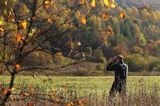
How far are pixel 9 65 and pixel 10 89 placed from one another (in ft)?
0.80

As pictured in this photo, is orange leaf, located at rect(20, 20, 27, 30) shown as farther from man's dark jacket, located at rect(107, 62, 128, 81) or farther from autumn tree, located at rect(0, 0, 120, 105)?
man's dark jacket, located at rect(107, 62, 128, 81)

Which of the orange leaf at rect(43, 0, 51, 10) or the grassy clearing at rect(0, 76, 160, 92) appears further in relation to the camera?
the grassy clearing at rect(0, 76, 160, 92)

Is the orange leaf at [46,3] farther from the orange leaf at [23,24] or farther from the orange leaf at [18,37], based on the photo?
the orange leaf at [18,37]

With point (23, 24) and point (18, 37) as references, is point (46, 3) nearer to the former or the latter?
point (23, 24)

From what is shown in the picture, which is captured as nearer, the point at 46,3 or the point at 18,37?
the point at 18,37

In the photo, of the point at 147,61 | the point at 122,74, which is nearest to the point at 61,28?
the point at 122,74

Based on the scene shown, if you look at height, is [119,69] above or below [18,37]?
below

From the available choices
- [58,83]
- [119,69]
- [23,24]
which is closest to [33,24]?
[23,24]

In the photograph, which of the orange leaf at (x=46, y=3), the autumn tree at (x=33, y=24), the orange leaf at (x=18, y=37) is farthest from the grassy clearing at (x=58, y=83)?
the orange leaf at (x=46, y=3)

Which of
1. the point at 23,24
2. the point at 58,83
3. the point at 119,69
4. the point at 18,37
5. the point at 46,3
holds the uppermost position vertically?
the point at 46,3

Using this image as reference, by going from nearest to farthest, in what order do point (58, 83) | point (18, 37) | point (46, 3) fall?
point (18, 37), point (46, 3), point (58, 83)

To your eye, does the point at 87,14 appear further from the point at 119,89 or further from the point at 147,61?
the point at 147,61

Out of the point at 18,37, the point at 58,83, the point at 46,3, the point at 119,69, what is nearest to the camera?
the point at 18,37

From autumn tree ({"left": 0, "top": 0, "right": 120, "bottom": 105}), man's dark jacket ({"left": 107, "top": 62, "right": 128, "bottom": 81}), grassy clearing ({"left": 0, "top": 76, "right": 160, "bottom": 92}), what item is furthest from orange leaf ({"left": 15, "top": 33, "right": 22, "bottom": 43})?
man's dark jacket ({"left": 107, "top": 62, "right": 128, "bottom": 81})
